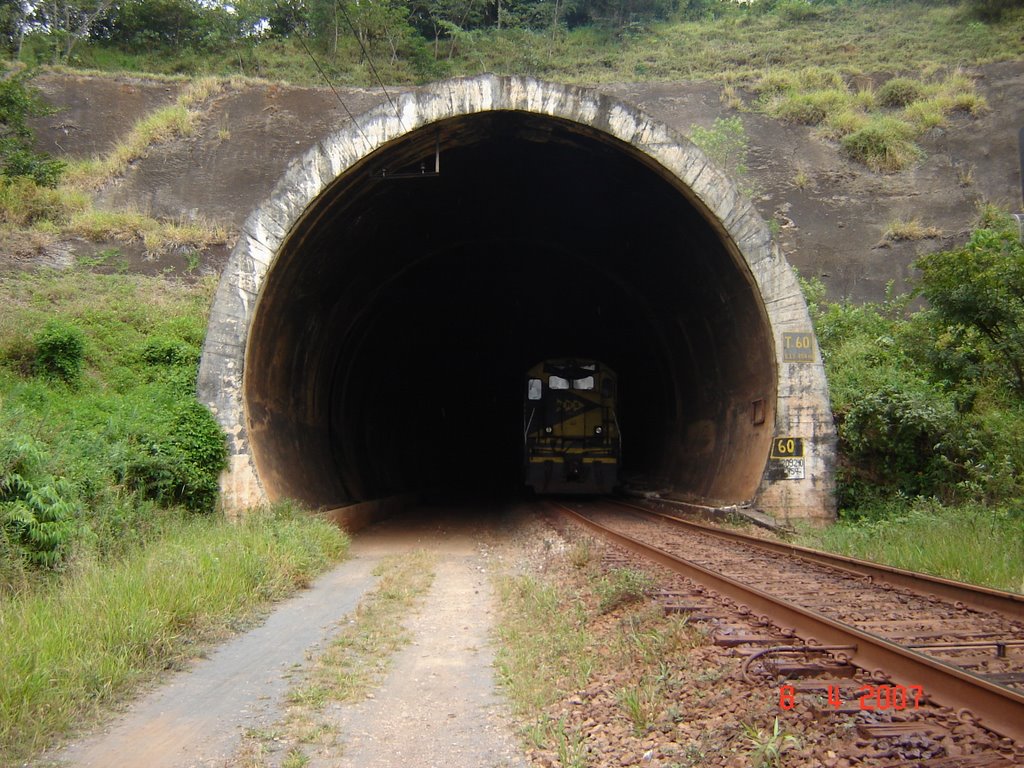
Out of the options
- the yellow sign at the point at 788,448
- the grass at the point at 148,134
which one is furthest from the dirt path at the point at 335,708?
the grass at the point at 148,134

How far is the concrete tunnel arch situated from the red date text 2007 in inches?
371

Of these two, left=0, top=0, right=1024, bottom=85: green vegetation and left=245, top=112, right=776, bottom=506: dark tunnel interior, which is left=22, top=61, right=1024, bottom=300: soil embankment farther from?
left=245, top=112, right=776, bottom=506: dark tunnel interior

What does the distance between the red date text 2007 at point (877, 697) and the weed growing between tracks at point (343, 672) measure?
7.50ft

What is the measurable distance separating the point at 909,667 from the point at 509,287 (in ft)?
64.1

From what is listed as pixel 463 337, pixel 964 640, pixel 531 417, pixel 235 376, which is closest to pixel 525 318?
pixel 463 337

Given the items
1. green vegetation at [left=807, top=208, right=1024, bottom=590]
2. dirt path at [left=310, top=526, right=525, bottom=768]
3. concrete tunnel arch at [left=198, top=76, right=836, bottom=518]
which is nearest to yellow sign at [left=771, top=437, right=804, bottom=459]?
Answer: concrete tunnel arch at [left=198, top=76, right=836, bottom=518]

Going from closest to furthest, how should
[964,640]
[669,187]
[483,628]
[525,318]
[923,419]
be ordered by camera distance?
[964,640] → [483,628] → [923,419] → [669,187] → [525,318]

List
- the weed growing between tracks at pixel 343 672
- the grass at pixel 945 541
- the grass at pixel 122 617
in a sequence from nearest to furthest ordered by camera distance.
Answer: the weed growing between tracks at pixel 343 672 → the grass at pixel 122 617 → the grass at pixel 945 541

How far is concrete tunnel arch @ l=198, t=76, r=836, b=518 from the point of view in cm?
1276

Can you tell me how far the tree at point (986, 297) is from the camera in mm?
11797

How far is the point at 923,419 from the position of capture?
1203 cm

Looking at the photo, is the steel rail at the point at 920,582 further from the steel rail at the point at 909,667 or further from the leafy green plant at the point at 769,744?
the leafy green plant at the point at 769,744

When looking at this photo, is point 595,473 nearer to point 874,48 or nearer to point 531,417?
point 531,417

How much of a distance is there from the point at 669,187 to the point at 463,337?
12.4 m
